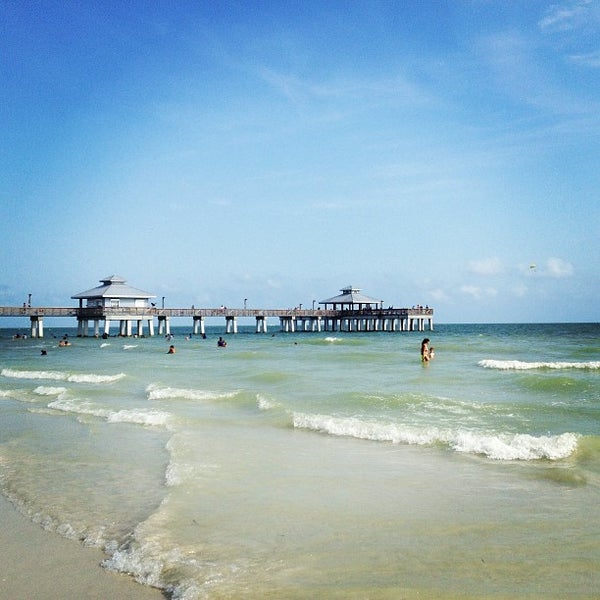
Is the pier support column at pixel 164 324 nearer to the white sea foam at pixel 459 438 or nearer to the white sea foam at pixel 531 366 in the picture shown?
the white sea foam at pixel 531 366

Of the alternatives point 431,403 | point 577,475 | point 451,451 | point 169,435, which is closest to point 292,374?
point 431,403

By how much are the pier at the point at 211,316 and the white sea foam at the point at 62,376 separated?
112 feet

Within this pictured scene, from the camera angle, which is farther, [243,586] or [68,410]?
[68,410]

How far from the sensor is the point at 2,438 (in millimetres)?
10148

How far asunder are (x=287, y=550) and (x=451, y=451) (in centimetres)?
441

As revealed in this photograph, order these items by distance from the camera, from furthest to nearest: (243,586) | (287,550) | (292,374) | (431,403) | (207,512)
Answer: (292,374), (431,403), (207,512), (287,550), (243,586)

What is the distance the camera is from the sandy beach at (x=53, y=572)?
4109 millimetres

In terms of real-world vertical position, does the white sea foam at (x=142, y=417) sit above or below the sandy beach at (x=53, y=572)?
below

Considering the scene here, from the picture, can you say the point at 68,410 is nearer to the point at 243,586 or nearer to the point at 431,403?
the point at 431,403

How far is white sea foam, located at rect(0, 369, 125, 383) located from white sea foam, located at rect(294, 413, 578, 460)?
38.6 ft

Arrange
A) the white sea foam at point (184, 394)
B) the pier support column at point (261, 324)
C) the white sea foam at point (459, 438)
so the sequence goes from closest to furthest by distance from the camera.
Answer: the white sea foam at point (459, 438) < the white sea foam at point (184, 394) < the pier support column at point (261, 324)

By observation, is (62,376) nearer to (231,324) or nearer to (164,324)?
(164,324)

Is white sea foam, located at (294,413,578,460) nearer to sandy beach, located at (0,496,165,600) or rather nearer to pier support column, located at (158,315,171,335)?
sandy beach, located at (0,496,165,600)

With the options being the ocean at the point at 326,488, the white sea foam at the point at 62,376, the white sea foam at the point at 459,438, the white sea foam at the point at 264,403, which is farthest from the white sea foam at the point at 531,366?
the white sea foam at the point at 62,376
